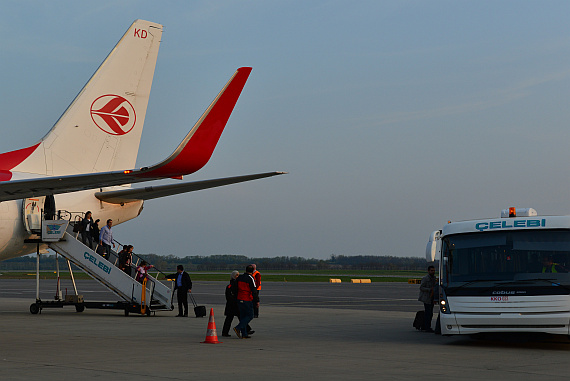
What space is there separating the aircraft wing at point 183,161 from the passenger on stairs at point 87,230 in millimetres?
7561

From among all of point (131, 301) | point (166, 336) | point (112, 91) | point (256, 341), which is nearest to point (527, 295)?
point (256, 341)

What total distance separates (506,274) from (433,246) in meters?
1.97

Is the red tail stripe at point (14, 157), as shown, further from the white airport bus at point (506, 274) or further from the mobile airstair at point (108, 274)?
the white airport bus at point (506, 274)

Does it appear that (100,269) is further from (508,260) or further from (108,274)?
(508,260)

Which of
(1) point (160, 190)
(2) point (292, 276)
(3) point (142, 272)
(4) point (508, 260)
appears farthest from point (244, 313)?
(2) point (292, 276)

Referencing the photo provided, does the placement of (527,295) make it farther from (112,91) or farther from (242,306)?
(112,91)

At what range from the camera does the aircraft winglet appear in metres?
14.6

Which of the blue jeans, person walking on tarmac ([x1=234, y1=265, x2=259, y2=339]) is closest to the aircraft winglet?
person walking on tarmac ([x1=234, y1=265, x2=259, y2=339])

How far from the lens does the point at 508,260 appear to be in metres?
17.3

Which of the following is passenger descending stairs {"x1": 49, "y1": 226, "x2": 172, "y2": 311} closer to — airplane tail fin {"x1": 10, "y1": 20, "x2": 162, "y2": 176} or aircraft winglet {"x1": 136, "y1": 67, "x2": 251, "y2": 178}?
airplane tail fin {"x1": 10, "y1": 20, "x2": 162, "y2": 176}

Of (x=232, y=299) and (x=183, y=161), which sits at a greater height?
(x=183, y=161)

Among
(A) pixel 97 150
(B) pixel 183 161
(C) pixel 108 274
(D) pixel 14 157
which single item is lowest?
(C) pixel 108 274

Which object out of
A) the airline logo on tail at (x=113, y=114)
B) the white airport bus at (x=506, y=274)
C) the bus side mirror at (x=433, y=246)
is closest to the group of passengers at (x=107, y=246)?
the airline logo on tail at (x=113, y=114)

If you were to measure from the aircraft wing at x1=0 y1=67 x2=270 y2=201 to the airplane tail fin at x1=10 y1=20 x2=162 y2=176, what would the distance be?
26.3 ft
